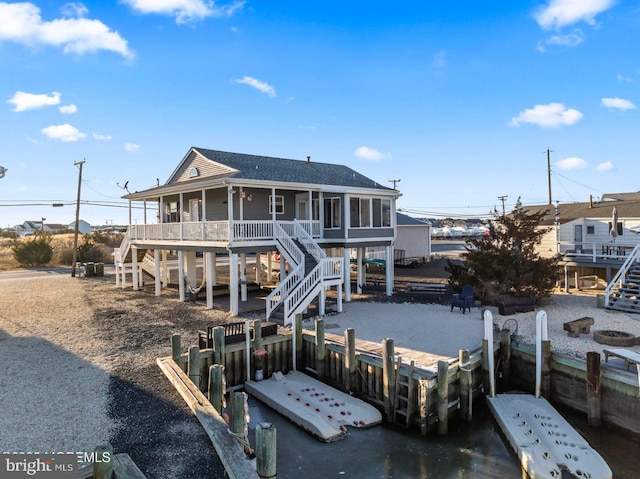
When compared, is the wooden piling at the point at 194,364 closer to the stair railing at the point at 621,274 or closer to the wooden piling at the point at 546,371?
the wooden piling at the point at 546,371

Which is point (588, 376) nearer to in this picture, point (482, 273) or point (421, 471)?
point (421, 471)

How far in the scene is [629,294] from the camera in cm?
1706

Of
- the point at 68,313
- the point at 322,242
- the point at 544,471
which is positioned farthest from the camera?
the point at 322,242

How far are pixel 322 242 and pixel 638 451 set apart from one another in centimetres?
1391

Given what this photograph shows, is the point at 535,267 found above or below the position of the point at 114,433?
above

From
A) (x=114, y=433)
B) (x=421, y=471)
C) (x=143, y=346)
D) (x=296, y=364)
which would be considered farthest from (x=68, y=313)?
(x=421, y=471)

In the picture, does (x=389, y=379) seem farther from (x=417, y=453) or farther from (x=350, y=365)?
(x=417, y=453)

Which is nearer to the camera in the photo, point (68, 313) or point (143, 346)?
point (143, 346)

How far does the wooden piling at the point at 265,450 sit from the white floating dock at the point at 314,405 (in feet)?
10.1

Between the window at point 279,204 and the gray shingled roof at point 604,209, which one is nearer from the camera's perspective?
the window at point 279,204

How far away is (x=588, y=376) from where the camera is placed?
9.79 m

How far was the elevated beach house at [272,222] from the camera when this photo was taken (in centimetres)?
1648

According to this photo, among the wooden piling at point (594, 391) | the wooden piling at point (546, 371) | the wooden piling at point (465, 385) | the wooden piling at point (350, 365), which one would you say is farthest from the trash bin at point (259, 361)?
the wooden piling at point (594, 391)

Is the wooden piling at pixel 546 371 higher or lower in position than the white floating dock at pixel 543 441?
A: higher
